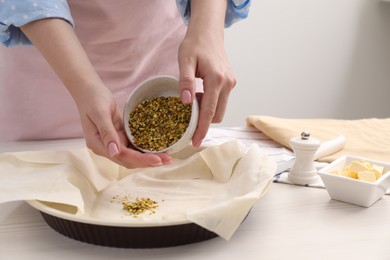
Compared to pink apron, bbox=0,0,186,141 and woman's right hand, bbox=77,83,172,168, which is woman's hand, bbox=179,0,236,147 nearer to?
woman's right hand, bbox=77,83,172,168

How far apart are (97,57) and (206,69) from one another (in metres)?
0.49

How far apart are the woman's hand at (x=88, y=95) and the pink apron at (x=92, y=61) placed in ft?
1.11

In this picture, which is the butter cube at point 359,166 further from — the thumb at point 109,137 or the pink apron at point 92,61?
the pink apron at point 92,61

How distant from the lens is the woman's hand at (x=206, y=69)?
38.1 inches

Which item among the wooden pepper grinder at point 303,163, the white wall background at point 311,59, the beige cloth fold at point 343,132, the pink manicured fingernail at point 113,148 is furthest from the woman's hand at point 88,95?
the white wall background at point 311,59

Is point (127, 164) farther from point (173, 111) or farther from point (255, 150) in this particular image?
point (255, 150)

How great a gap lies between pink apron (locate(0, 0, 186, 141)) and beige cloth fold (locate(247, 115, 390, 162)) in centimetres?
33

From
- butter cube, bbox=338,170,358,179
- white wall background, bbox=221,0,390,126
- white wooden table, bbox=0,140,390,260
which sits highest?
butter cube, bbox=338,170,358,179

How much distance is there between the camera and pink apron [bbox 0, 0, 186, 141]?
1373 millimetres

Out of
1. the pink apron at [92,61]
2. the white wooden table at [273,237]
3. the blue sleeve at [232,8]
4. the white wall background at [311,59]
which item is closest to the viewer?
the white wooden table at [273,237]

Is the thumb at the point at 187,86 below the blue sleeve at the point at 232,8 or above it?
below

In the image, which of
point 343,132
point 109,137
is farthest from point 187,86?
point 343,132

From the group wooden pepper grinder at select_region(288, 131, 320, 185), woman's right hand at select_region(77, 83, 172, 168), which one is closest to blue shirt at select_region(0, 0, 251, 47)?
woman's right hand at select_region(77, 83, 172, 168)

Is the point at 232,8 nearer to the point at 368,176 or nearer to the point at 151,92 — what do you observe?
the point at 151,92
